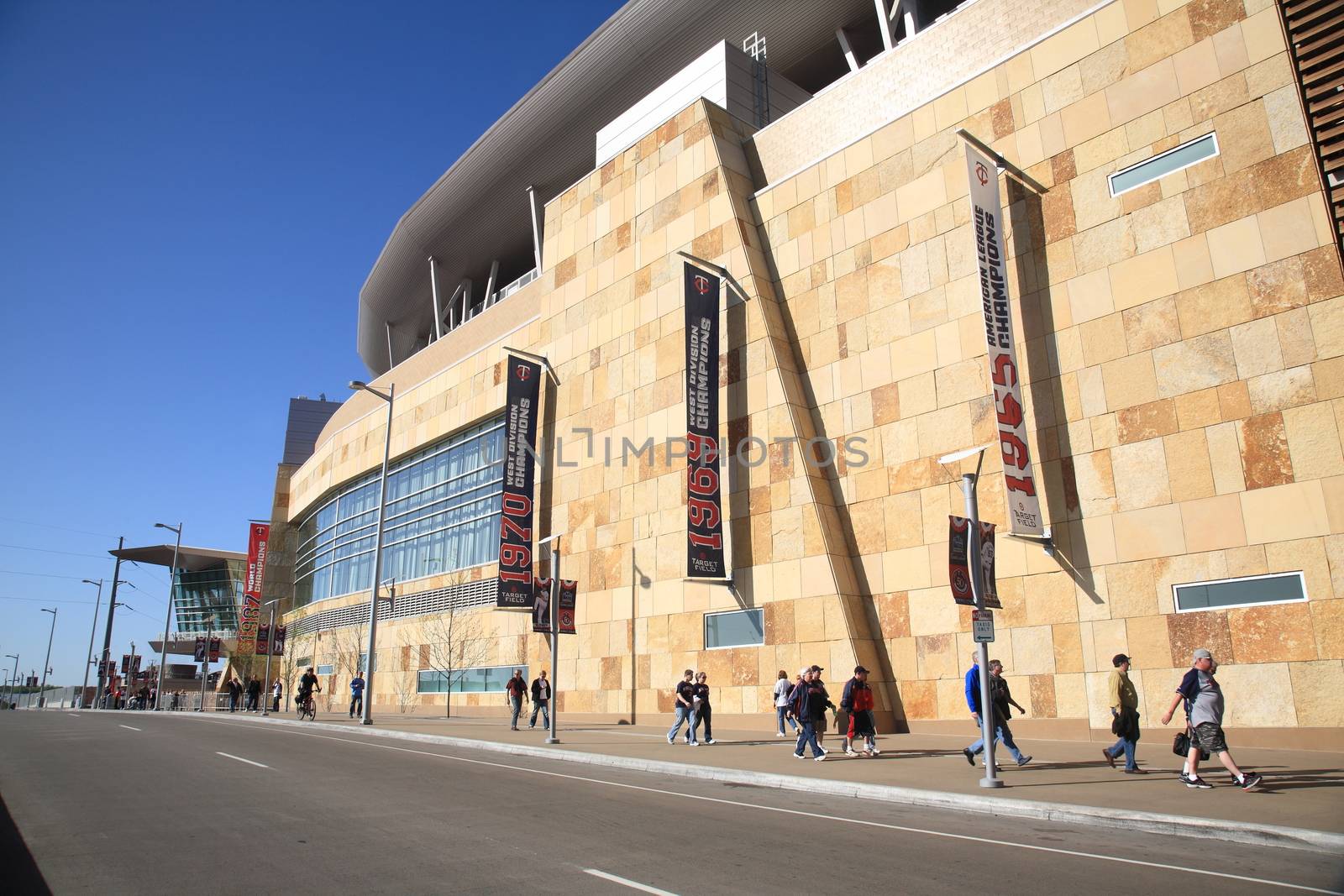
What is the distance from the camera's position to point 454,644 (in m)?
36.9

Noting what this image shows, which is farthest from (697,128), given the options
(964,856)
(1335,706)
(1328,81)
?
(964,856)

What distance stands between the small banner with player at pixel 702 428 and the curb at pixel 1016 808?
794 cm

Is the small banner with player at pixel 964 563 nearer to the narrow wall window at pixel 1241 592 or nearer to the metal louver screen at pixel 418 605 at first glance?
the narrow wall window at pixel 1241 592

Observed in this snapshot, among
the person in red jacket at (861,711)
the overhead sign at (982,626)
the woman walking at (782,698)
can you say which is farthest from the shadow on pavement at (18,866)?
the woman walking at (782,698)

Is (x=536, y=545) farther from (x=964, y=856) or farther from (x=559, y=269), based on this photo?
(x=964, y=856)

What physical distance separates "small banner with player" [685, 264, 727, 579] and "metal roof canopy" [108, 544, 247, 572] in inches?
3509

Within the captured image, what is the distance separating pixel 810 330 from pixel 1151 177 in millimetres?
9303

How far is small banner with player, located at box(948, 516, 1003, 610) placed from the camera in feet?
43.8

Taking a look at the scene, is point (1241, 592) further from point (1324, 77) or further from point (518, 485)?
point (518, 485)

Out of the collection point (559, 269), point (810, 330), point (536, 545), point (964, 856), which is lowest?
point (964, 856)

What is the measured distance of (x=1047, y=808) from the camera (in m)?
10.1

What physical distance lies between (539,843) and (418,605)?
113 ft

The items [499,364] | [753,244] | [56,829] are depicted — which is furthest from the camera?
[499,364]

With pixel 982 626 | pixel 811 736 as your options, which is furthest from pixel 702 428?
pixel 982 626
